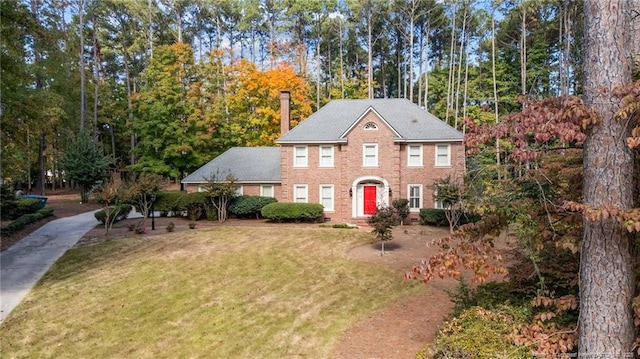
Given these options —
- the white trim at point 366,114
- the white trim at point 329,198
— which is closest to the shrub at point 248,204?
the white trim at point 329,198

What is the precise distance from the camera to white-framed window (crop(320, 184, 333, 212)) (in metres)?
23.6

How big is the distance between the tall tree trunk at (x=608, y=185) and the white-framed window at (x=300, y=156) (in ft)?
63.7

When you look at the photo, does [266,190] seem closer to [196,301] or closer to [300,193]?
[300,193]

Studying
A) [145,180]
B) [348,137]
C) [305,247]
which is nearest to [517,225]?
[305,247]

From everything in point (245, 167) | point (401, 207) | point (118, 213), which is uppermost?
point (245, 167)

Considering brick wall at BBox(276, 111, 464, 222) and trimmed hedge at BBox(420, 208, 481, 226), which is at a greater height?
brick wall at BBox(276, 111, 464, 222)

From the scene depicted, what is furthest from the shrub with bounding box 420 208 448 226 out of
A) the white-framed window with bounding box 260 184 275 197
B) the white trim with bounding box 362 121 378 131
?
the white-framed window with bounding box 260 184 275 197

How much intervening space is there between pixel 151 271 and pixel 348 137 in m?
14.1

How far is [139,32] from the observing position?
134 ft

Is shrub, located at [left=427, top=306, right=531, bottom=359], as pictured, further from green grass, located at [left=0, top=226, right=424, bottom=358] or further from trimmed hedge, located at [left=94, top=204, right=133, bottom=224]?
trimmed hedge, located at [left=94, top=204, right=133, bottom=224]

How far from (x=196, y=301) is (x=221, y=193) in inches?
484

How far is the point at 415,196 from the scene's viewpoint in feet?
76.4

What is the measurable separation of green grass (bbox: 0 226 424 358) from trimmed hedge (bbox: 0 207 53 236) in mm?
4954

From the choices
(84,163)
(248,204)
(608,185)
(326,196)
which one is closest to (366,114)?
(326,196)
